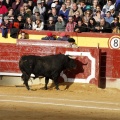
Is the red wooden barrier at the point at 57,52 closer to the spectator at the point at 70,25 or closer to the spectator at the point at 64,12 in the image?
the spectator at the point at 70,25

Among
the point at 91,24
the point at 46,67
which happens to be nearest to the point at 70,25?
the point at 91,24

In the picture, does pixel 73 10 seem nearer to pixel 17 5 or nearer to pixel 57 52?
pixel 57 52

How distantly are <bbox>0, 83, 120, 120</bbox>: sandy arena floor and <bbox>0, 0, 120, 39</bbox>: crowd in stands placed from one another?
172 centimetres

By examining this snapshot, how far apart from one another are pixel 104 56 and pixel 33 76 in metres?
2.10

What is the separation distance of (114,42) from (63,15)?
5.69 ft

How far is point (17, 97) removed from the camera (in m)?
14.7

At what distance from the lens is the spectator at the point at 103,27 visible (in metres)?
16.7

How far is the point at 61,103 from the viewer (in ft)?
45.3

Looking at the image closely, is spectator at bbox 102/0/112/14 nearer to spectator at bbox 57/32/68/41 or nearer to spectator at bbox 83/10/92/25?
spectator at bbox 83/10/92/25

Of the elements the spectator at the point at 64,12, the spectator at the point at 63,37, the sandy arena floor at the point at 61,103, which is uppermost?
the spectator at the point at 64,12

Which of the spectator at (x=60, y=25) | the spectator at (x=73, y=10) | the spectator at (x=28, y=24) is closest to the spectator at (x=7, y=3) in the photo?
the spectator at (x=28, y=24)

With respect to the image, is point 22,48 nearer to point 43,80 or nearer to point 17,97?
point 43,80

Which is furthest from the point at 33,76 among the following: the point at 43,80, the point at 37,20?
the point at 37,20

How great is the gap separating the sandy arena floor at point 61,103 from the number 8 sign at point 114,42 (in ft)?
4.36
